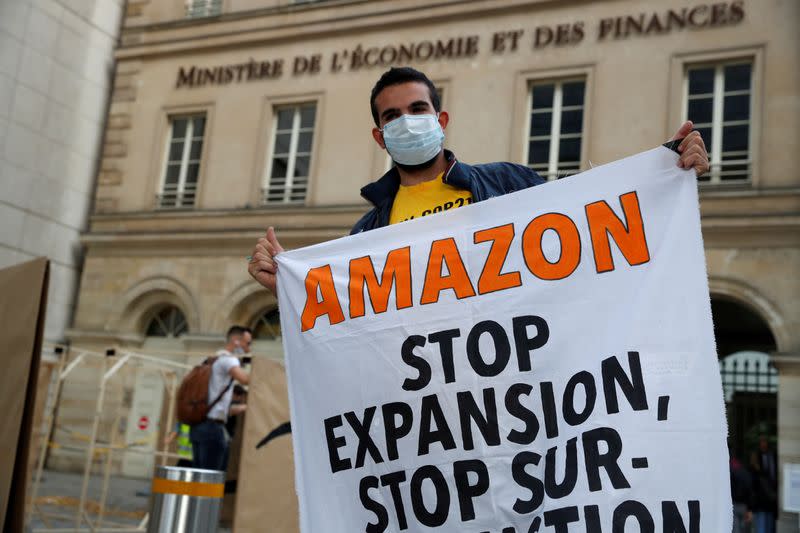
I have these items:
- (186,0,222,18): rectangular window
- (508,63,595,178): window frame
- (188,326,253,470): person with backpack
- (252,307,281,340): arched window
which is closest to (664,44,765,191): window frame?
(508,63,595,178): window frame

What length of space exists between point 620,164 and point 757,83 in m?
12.1

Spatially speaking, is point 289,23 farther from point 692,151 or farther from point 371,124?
point 692,151

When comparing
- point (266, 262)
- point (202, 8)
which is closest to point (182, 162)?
point (202, 8)

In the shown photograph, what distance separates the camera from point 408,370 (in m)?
2.63

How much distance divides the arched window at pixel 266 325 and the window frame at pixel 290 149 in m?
2.16

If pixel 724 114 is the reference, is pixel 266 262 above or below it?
below

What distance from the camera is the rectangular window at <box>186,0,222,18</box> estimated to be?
A: 19.3m

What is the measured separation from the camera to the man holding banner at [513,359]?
2287 millimetres

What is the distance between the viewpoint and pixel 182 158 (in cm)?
1864

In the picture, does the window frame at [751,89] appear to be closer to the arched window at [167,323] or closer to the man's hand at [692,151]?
the arched window at [167,323]

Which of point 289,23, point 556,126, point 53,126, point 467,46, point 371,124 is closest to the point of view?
point 556,126

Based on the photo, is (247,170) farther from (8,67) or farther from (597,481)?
(597,481)

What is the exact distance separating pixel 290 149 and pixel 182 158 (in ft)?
8.63

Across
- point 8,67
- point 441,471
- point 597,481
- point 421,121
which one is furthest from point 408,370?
point 8,67
